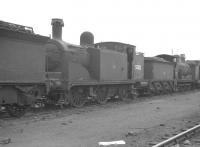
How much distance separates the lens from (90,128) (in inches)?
348

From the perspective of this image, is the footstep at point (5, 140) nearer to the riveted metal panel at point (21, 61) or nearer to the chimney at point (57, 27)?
the riveted metal panel at point (21, 61)

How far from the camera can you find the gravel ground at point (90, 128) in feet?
23.5

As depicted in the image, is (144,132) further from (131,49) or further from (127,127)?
(131,49)

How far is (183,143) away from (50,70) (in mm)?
8274

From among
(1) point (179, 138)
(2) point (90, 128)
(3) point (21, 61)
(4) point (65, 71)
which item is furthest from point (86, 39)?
(1) point (179, 138)

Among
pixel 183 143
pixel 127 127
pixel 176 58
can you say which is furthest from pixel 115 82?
pixel 176 58

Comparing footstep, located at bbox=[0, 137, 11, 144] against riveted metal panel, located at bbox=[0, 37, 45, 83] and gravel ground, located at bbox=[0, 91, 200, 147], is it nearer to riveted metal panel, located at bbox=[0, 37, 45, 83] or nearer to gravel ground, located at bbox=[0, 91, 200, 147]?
gravel ground, located at bbox=[0, 91, 200, 147]

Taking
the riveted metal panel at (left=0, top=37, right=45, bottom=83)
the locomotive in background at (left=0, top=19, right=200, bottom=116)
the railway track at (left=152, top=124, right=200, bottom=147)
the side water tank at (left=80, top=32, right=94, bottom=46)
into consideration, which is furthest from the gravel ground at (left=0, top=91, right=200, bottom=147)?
the side water tank at (left=80, top=32, right=94, bottom=46)

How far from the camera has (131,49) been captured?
18.8 metres

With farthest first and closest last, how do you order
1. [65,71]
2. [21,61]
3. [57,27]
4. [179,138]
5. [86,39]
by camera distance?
[86,39] < [57,27] < [65,71] < [21,61] < [179,138]

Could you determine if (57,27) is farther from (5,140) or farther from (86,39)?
(5,140)

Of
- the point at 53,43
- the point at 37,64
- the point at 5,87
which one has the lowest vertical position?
the point at 5,87

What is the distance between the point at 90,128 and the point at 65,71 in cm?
533

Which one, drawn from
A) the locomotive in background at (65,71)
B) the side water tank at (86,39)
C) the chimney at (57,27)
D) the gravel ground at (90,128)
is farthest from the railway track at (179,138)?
the side water tank at (86,39)
